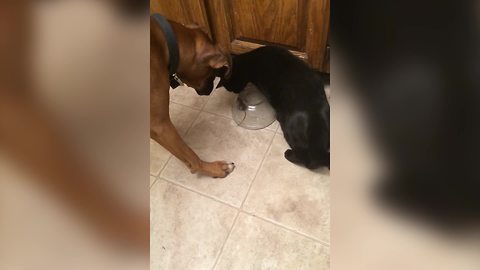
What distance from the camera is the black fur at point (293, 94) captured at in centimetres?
121

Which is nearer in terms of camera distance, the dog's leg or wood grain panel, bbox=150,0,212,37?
the dog's leg

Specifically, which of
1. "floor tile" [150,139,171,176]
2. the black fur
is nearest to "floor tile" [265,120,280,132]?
the black fur

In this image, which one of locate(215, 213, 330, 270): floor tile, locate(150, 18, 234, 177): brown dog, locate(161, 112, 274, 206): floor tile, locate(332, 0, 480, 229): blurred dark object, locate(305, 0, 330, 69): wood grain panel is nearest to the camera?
locate(332, 0, 480, 229): blurred dark object

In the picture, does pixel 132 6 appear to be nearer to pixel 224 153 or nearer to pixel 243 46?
pixel 224 153

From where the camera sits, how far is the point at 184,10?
4.92 feet

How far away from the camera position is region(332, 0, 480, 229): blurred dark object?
209 millimetres

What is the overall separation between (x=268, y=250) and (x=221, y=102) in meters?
0.79

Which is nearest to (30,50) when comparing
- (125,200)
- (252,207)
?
(125,200)

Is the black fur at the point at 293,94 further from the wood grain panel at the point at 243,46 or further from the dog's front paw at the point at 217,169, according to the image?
the dog's front paw at the point at 217,169

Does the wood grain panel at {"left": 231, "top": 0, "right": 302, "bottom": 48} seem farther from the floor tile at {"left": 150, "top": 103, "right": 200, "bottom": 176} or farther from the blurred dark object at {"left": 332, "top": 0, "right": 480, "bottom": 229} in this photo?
the blurred dark object at {"left": 332, "top": 0, "right": 480, "bottom": 229}

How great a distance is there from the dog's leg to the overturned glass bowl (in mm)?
256

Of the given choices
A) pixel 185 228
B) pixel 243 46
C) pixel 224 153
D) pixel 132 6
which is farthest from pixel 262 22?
pixel 132 6

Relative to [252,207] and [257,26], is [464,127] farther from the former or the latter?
[257,26]

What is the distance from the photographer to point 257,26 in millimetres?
1474
